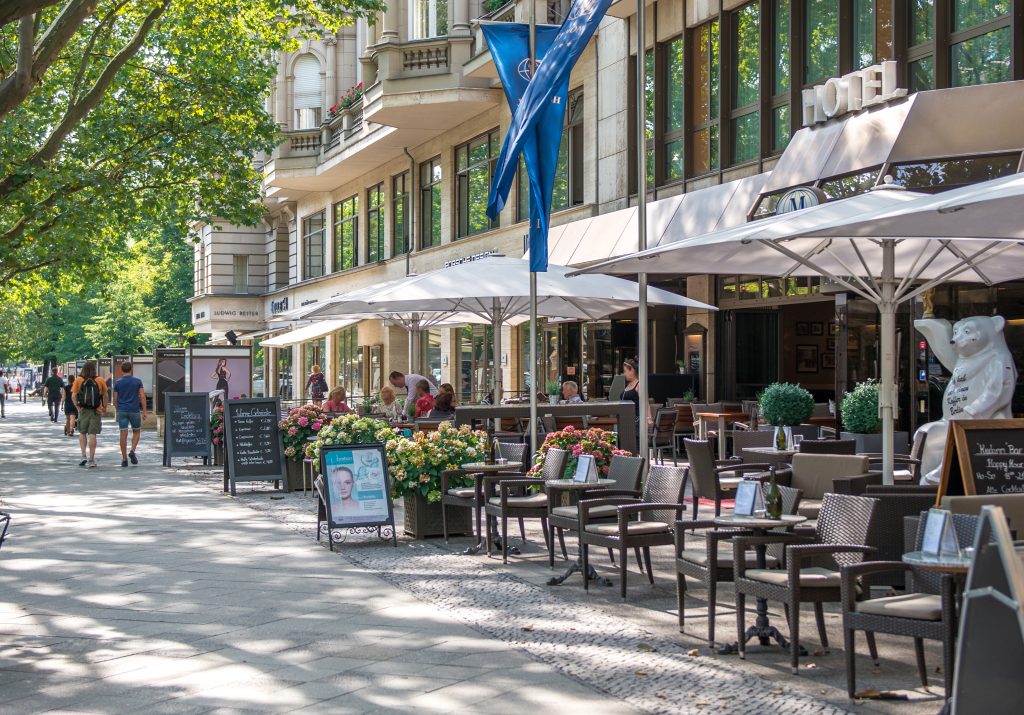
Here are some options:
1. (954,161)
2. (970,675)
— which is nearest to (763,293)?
(954,161)

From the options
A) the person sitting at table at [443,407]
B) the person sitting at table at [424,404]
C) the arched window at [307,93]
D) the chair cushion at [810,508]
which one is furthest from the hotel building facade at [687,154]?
the chair cushion at [810,508]

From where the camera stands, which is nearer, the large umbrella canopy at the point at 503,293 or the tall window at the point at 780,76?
the large umbrella canopy at the point at 503,293

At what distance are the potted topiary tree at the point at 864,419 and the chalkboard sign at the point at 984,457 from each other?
19.8ft

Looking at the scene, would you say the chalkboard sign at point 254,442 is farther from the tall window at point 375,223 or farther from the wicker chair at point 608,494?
the tall window at point 375,223

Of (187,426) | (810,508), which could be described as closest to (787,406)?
(810,508)

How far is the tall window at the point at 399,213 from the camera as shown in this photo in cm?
3559

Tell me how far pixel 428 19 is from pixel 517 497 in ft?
75.1

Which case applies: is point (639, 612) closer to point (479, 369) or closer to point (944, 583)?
point (944, 583)

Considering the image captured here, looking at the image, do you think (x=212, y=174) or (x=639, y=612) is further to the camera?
(x=212, y=174)

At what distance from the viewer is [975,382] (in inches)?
357

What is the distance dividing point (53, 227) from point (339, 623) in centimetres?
1932

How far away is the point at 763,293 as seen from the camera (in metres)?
20.1

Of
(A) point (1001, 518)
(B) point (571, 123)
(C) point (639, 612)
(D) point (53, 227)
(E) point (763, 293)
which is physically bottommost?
(C) point (639, 612)

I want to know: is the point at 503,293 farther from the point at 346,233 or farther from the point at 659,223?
the point at 346,233
